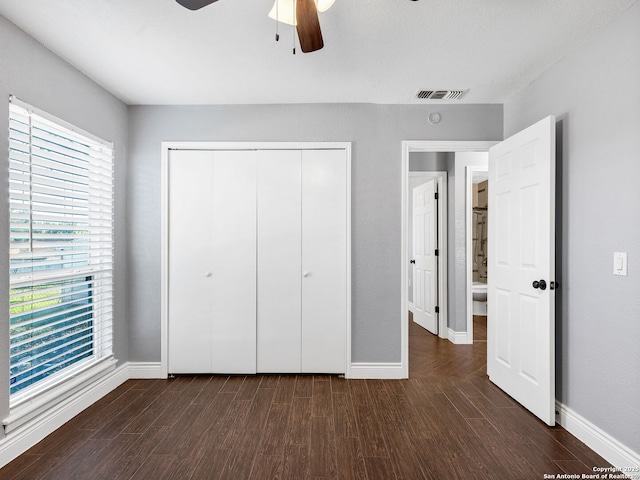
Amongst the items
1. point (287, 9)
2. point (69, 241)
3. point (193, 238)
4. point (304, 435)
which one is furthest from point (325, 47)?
point (304, 435)

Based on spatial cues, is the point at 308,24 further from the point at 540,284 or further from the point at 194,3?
the point at 540,284

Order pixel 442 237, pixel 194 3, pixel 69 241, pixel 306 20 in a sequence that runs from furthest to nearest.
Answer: pixel 442 237
pixel 69 241
pixel 306 20
pixel 194 3

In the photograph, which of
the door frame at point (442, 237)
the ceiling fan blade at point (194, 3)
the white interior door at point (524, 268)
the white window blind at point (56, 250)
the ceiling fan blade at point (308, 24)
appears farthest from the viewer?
the door frame at point (442, 237)

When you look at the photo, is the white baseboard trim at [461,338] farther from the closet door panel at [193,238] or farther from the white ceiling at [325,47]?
the closet door panel at [193,238]

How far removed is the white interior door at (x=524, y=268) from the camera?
8.19 feet

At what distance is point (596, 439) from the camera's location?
2.23m

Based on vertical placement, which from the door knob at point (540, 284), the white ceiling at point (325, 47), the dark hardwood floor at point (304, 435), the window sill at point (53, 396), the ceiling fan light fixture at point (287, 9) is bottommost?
the dark hardwood floor at point (304, 435)

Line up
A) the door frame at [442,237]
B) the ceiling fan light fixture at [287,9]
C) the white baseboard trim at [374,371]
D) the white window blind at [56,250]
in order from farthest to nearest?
the door frame at [442,237]
the white baseboard trim at [374,371]
the white window blind at [56,250]
the ceiling fan light fixture at [287,9]

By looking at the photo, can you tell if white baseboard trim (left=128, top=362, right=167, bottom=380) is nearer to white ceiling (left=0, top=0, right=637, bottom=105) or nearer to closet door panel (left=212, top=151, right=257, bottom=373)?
closet door panel (left=212, top=151, right=257, bottom=373)

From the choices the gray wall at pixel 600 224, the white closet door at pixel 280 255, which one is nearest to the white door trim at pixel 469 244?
the gray wall at pixel 600 224

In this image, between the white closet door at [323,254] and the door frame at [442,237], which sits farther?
the door frame at [442,237]

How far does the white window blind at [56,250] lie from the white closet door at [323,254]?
168 centimetres

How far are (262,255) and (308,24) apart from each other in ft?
6.91

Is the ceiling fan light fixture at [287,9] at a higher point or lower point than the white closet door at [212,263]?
higher
